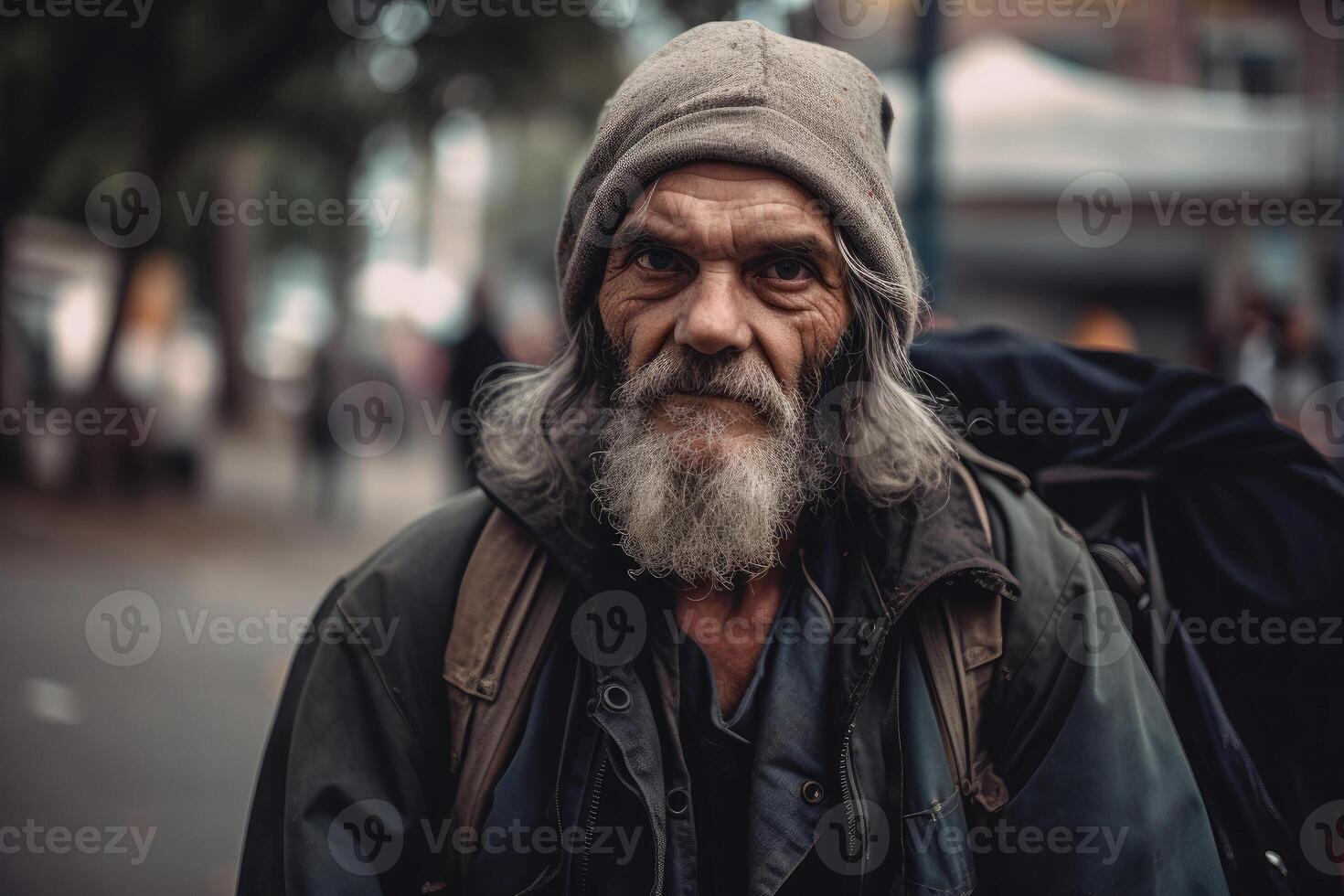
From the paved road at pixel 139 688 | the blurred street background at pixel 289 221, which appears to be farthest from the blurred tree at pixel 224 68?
the paved road at pixel 139 688

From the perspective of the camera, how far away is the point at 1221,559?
2.07 meters

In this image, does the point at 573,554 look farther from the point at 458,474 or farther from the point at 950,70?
the point at 950,70

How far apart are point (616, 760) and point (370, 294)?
29878 mm

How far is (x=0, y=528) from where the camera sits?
32.6ft

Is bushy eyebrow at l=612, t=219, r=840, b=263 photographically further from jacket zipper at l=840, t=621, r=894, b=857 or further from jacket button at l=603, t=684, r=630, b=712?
jacket button at l=603, t=684, r=630, b=712

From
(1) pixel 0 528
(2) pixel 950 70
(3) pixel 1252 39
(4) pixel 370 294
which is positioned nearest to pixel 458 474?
(1) pixel 0 528

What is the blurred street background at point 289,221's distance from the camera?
17.1 feet

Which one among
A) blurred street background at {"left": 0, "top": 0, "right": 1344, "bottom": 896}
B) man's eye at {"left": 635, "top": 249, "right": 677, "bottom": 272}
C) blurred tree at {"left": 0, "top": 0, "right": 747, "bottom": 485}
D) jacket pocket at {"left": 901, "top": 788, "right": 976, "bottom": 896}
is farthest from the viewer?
blurred tree at {"left": 0, "top": 0, "right": 747, "bottom": 485}

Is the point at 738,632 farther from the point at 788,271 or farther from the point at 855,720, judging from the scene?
the point at 788,271

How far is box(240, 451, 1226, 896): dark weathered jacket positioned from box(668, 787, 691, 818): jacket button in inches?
2.2

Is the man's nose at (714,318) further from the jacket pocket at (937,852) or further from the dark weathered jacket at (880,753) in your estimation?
the jacket pocket at (937,852)

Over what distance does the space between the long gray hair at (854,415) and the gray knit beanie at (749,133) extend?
1.8 inches

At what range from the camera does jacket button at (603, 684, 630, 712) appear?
189 cm

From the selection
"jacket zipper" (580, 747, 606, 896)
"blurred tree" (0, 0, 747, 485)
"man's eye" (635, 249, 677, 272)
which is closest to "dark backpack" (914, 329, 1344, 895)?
"man's eye" (635, 249, 677, 272)
